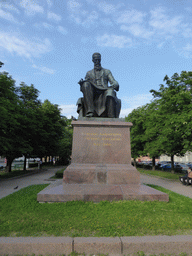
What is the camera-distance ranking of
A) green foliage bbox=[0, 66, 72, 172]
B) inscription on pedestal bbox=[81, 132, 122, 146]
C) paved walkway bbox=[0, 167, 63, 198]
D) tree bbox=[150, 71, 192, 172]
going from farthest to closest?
1. green foliage bbox=[0, 66, 72, 172]
2. tree bbox=[150, 71, 192, 172]
3. paved walkway bbox=[0, 167, 63, 198]
4. inscription on pedestal bbox=[81, 132, 122, 146]

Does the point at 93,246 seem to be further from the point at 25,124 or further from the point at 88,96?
the point at 25,124

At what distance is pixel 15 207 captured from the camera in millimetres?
5207

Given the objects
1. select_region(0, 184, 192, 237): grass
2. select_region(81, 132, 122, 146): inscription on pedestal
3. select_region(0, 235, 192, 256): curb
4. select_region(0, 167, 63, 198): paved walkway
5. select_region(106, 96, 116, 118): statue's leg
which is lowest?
select_region(0, 167, 63, 198): paved walkway

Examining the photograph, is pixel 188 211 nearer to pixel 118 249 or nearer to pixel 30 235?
pixel 118 249

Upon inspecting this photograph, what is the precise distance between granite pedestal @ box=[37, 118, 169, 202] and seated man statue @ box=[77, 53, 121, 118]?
0.60 metres

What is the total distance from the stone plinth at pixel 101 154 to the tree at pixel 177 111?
8.57m

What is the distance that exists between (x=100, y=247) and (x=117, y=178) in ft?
11.3

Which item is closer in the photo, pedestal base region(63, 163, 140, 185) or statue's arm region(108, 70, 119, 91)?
pedestal base region(63, 163, 140, 185)

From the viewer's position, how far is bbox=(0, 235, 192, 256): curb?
3215mm

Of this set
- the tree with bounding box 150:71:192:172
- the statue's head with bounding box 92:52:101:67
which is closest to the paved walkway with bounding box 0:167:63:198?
the statue's head with bounding box 92:52:101:67

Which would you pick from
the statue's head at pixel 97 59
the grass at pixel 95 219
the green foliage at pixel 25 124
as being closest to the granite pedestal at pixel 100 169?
the grass at pixel 95 219

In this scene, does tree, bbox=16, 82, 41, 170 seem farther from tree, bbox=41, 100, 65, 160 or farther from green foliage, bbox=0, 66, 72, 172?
tree, bbox=41, 100, 65, 160

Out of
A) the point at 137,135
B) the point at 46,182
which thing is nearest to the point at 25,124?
the point at 46,182

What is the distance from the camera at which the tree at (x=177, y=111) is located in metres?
14.6
